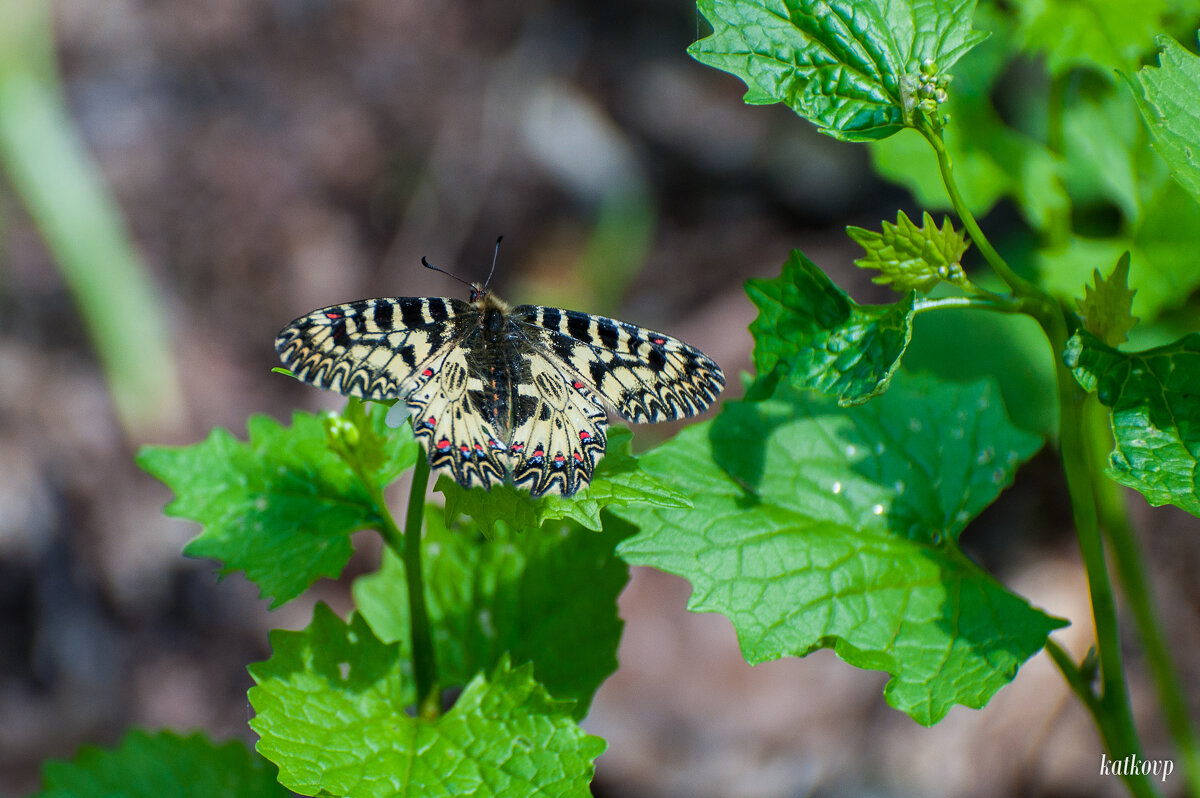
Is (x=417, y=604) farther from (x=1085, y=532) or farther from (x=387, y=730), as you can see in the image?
(x=1085, y=532)

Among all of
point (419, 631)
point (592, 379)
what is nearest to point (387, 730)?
point (419, 631)

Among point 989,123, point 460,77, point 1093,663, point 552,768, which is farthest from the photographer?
point 460,77

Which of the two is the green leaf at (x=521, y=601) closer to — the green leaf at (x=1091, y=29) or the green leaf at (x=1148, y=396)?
the green leaf at (x=1148, y=396)

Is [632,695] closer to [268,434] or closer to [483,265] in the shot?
[268,434]

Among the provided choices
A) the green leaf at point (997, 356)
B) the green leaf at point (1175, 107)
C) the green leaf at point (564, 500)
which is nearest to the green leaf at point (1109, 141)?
the green leaf at point (997, 356)

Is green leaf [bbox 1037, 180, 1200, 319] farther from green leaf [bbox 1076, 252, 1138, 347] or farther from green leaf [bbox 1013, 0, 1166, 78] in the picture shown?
green leaf [bbox 1076, 252, 1138, 347]

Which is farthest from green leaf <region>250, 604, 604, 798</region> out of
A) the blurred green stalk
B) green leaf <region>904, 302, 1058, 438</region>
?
the blurred green stalk

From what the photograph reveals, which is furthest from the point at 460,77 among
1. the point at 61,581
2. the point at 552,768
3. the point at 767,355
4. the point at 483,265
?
the point at 552,768
